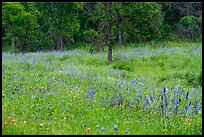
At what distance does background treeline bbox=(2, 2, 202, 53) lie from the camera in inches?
667

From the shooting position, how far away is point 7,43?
45875 millimetres

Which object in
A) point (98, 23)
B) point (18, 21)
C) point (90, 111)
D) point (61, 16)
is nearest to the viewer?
point (90, 111)

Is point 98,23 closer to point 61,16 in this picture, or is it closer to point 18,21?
point 18,21

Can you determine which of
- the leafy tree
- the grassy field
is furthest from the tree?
the grassy field

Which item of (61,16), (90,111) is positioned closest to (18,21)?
(61,16)

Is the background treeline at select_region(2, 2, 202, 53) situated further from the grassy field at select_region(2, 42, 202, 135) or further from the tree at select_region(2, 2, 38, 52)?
the grassy field at select_region(2, 42, 202, 135)

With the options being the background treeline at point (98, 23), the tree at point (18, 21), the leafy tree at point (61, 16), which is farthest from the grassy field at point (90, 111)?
the leafy tree at point (61, 16)

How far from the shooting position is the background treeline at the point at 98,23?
16953 mm

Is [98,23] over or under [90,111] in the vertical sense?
over

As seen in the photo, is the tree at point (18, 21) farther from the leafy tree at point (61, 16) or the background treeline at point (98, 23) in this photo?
the leafy tree at point (61, 16)

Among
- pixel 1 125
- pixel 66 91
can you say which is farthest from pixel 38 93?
pixel 1 125

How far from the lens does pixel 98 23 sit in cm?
2009

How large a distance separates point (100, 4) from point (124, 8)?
1.56 m

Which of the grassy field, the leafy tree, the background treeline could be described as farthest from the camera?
the leafy tree
